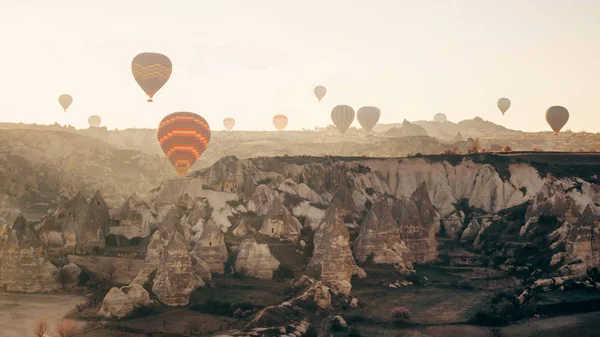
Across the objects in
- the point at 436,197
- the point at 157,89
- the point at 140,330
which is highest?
the point at 157,89

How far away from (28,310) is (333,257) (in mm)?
24090

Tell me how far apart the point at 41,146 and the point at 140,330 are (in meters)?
91.9

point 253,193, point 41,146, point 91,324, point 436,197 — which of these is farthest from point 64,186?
point 91,324

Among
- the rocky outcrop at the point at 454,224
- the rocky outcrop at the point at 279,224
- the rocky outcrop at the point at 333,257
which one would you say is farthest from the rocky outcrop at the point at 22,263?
the rocky outcrop at the point at 454,224

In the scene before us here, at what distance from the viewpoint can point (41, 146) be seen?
142m

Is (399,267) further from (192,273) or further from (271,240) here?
(192,273)

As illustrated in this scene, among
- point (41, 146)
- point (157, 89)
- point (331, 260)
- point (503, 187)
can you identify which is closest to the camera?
point (331, 260)

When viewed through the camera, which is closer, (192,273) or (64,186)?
(192,273)

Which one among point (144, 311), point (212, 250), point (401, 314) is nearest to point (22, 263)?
point (144, 311)

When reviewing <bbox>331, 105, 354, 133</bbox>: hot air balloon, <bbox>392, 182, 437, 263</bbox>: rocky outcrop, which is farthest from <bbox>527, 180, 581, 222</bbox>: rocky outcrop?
<bbox>331, 105, 354, 133</bbox>: hot air balloon

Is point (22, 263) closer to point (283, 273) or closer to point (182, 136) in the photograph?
point (283, 273)

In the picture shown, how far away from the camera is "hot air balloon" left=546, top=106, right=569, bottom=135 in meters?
163

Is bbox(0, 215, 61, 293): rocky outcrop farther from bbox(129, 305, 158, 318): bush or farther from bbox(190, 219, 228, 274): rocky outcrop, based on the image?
bbox(129, 305, 158, 318): bush

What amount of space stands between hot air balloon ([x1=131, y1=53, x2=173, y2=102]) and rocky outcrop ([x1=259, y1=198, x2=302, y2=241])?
146 ft
